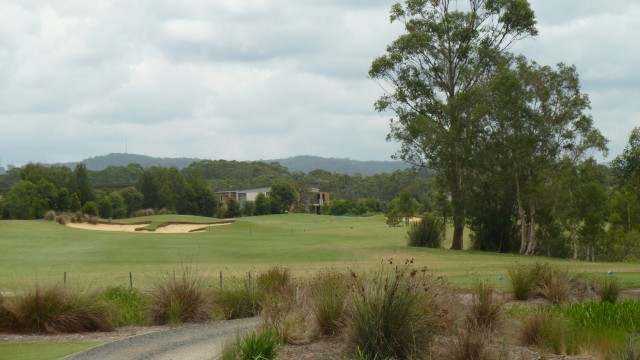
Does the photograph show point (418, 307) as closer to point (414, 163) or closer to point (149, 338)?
point (149, 338)

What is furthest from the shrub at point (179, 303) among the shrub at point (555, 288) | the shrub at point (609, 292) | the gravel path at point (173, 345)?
the shrub at point (609, 292)

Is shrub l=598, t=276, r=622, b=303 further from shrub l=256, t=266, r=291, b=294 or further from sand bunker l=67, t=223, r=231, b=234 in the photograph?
sand bunker l=67, t=223, r=231, b=234

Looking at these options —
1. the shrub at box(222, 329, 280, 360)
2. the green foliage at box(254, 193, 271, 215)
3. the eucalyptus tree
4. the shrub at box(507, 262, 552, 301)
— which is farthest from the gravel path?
the green foliage at box(254, 193, 271, 215)

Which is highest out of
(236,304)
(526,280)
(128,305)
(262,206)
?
(262,206)

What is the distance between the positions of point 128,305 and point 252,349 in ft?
26.5

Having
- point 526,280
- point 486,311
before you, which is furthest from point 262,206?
point 486,311

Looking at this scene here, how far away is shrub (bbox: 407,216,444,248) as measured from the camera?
45.8m

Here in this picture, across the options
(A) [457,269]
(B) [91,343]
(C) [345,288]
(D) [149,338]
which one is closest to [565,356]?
(C) [345,288]

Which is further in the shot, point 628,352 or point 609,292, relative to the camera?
point 609,292

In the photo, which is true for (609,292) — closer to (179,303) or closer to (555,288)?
(555,288)

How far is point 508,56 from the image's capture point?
47938mm

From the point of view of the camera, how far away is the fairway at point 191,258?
26688 mm

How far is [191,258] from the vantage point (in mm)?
35469

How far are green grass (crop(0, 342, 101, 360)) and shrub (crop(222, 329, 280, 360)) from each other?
329cm
